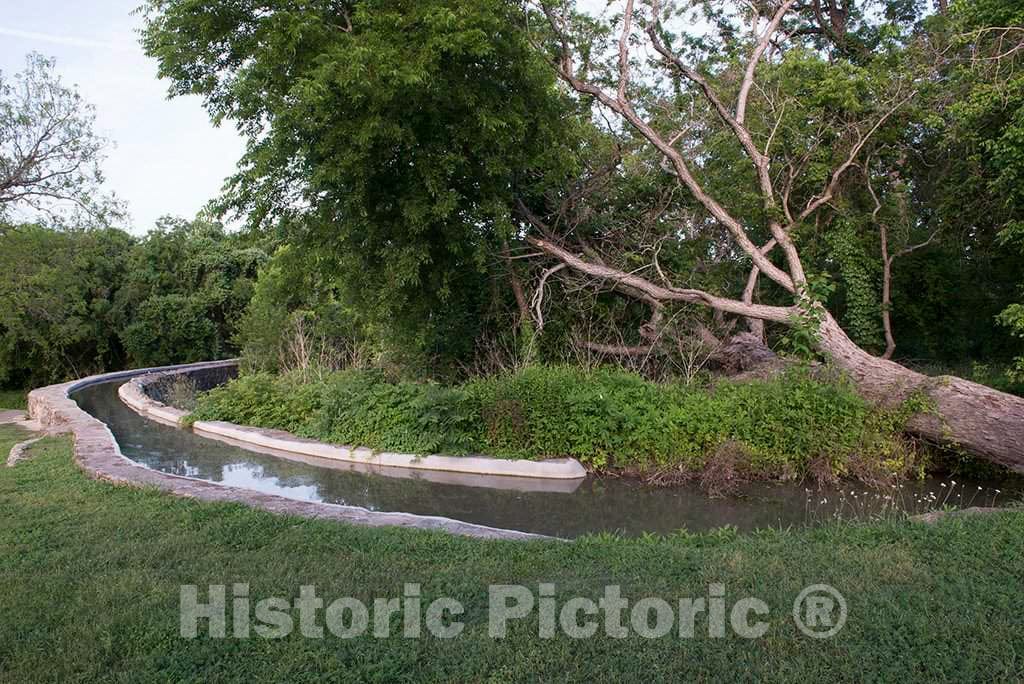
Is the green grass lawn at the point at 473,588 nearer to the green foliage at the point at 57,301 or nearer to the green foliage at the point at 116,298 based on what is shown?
the green foliage at the point at 57,301

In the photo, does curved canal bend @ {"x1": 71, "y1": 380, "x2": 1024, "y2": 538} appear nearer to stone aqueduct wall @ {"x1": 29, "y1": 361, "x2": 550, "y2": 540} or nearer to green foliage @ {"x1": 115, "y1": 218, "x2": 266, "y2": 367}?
stone aqueduct wall @ {"x1": 29, "y1": 361, "x2": 550, "y2": 540}

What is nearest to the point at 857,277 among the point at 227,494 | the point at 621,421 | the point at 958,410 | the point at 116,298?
the point at 958,410

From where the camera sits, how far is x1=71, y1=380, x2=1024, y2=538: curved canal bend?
6.36 m

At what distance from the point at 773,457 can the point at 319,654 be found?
5990 millimetres

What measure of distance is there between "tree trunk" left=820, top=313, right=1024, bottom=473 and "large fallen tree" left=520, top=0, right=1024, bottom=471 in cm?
1

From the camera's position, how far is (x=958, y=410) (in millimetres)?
7824

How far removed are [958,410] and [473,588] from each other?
6.79 m

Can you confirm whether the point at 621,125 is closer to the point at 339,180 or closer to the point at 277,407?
the point at 339,180

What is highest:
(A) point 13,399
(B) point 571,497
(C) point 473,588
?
(C) point 473,588

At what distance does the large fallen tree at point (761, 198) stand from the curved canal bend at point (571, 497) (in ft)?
3.03

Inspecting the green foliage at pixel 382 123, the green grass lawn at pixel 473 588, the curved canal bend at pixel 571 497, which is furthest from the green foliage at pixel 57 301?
the green grass lawn at pixel 473 588

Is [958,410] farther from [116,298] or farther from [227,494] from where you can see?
[116,298]

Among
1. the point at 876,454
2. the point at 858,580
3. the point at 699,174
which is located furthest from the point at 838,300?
the point at 858,580

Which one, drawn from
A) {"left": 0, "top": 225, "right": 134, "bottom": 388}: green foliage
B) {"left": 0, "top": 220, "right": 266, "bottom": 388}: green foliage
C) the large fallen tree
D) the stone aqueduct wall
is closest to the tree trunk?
the large fallen tree
